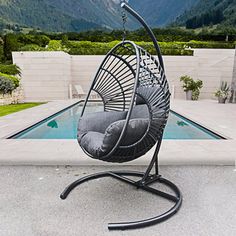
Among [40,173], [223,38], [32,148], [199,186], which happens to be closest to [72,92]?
[32,148]

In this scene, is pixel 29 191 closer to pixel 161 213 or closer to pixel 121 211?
pixel 121 211

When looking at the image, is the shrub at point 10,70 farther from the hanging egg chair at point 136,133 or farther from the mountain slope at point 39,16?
the mountain slope at point 39,16

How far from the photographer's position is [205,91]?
10.9 meters

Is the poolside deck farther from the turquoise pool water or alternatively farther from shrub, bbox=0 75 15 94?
shrub, bbox=0 75 15 94

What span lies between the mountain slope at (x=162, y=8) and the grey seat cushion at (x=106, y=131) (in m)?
51.7

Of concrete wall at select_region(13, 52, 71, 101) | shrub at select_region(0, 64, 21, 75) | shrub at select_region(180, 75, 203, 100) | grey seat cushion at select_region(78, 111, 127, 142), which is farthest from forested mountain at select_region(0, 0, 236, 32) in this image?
grey seat cushion at select_region(78, 111, 127, 142)

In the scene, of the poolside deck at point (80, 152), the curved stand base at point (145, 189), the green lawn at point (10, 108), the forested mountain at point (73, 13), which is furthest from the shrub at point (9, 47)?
the forested mountain at point (73, 13)

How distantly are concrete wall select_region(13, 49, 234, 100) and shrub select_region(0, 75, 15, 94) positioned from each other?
1552 millimetres

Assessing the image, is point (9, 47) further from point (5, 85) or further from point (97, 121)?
point (97, 121)

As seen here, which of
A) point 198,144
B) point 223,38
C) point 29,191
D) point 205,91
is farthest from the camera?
point 223,38

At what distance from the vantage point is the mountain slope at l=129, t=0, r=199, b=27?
51.0m

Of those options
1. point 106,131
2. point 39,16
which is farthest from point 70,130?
point 39,16

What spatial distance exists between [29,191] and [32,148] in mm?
1162

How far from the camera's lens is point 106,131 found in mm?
1923
